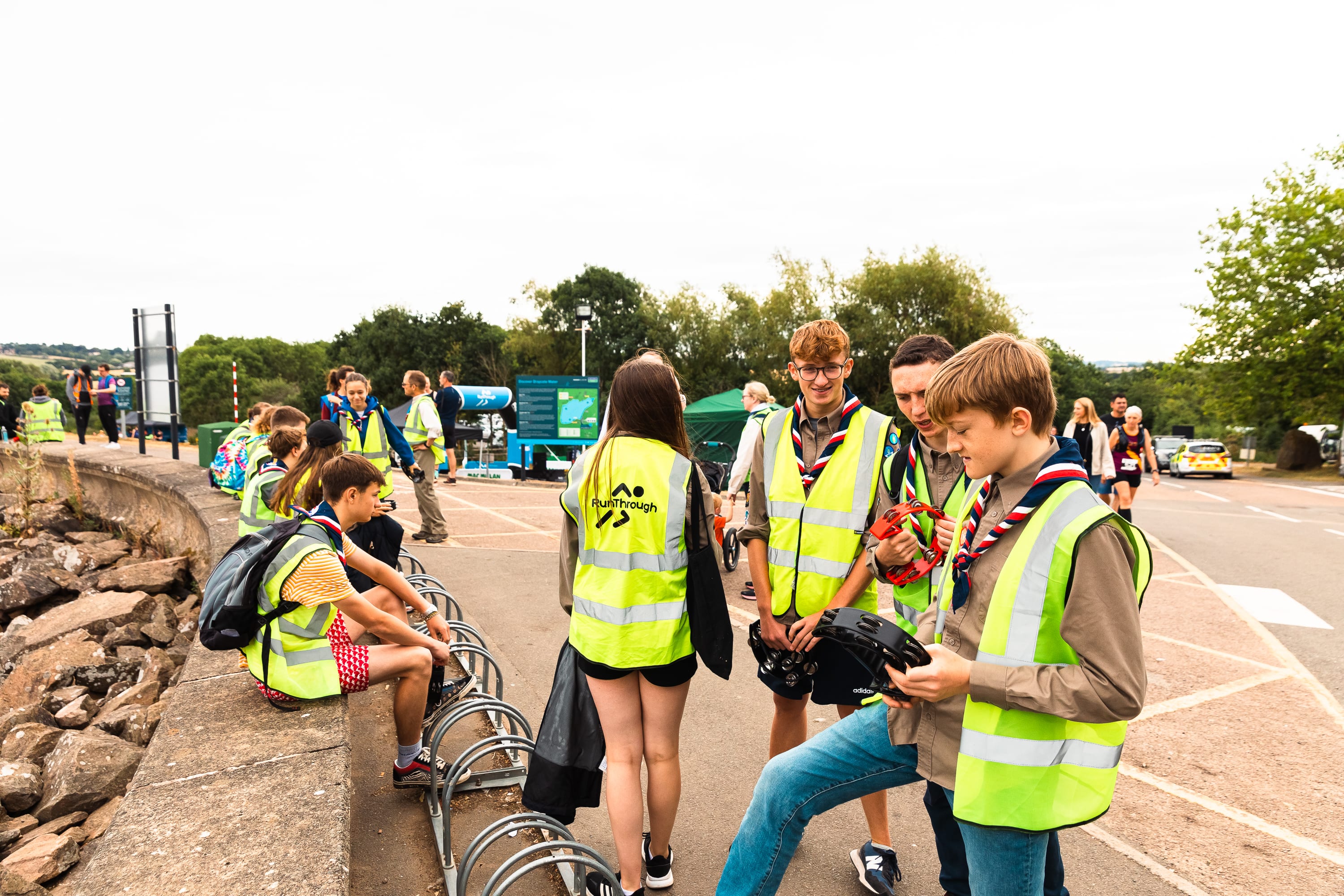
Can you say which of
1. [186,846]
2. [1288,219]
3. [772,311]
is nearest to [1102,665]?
[186,846]

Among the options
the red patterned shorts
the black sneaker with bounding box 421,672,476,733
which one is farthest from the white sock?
the black sneaker with bounding box 421,672,476,733

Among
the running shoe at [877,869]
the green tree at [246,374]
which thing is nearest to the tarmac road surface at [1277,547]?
the running shoe at [877,869]

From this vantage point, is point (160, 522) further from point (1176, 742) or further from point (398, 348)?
point (398, 348)

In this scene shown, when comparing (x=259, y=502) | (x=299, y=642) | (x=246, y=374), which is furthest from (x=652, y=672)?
(x=246, y=374)

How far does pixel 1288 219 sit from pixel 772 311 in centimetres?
1924

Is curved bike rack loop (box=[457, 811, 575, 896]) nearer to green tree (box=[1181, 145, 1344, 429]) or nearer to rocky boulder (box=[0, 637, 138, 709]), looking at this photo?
rocky boulder (box=[0, 637, 138, 709])

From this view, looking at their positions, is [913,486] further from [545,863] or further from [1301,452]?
[1301,452]

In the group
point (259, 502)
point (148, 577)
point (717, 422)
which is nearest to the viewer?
point (259, 502)

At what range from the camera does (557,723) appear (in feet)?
9.70

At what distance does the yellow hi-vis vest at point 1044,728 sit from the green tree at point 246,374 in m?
60.8

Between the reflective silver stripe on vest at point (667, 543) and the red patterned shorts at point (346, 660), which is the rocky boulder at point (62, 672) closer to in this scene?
the red patterned shorts at point (346, 660)

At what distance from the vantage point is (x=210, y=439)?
1352cm

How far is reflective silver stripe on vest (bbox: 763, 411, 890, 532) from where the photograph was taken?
311cm

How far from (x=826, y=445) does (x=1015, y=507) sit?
4.25 ft
